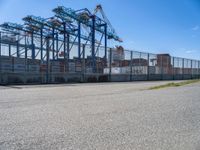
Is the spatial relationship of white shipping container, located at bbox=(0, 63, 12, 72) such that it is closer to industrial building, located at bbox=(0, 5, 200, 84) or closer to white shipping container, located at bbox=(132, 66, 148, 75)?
industrial building, located at bbox=(0, 5, 200, 84)

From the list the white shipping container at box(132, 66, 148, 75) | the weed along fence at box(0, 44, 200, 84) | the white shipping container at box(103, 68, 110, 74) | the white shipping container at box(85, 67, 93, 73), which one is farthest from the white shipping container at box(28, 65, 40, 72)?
the white shipping container at box(132, 66, 148, 75)

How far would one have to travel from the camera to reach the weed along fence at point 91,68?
19281mm

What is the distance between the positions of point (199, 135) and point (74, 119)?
230cm

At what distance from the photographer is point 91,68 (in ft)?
81.9

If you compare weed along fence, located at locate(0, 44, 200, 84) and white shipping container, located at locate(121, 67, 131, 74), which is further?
white shipping container, located at locate(121, 67, 131, 74)

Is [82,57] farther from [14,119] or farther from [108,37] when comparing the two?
[108,37]

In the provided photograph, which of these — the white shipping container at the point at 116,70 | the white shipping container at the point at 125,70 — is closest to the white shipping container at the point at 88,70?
the white shipping container at the point at 116,70

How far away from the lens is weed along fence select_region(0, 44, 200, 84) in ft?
63.3

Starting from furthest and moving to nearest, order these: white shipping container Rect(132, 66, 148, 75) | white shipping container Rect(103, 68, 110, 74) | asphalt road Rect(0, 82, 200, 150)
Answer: white shipping container Rect(132, 66, 148, 75) → white shipping container Rect(103, 68, 110, 74) → asphalt road Rect(0, 82, 200, 150)

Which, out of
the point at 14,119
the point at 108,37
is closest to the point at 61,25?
the point at 108,37

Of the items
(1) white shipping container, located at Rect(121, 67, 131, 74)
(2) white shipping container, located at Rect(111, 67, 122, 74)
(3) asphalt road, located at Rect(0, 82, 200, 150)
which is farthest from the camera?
Answer: (1) white shipping container, located at Rect(121, 67, 131, 74)

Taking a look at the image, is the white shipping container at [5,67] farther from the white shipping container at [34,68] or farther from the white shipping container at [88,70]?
the white shipping container at [88,70]

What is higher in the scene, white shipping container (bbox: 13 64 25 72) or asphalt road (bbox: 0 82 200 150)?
white shipping container (bbox: 13 64 25 72)

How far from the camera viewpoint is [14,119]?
480cm
